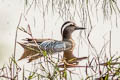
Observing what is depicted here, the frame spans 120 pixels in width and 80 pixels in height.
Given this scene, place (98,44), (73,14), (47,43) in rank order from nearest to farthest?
(98,44), (47,43), (73,14)

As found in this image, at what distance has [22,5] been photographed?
2.67 metres

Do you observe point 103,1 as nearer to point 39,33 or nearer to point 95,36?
point 95,36

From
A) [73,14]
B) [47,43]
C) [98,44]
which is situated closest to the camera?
[98,44]

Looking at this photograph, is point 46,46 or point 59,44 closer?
point 46,46

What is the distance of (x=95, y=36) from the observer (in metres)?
2.43

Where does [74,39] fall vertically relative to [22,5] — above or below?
below

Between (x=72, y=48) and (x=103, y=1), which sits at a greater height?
(x=103, y=1)

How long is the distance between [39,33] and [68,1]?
30cm

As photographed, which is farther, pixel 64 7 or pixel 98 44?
pixel 64 7

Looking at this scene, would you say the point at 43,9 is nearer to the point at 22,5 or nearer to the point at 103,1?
Answer: the point at 22,5

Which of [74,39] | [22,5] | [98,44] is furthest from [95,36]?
[22,5]

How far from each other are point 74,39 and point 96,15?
8.6 inches

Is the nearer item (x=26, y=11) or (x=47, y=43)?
(x=47, y=43)

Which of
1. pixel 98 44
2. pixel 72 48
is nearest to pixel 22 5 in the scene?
pixel 72 48
